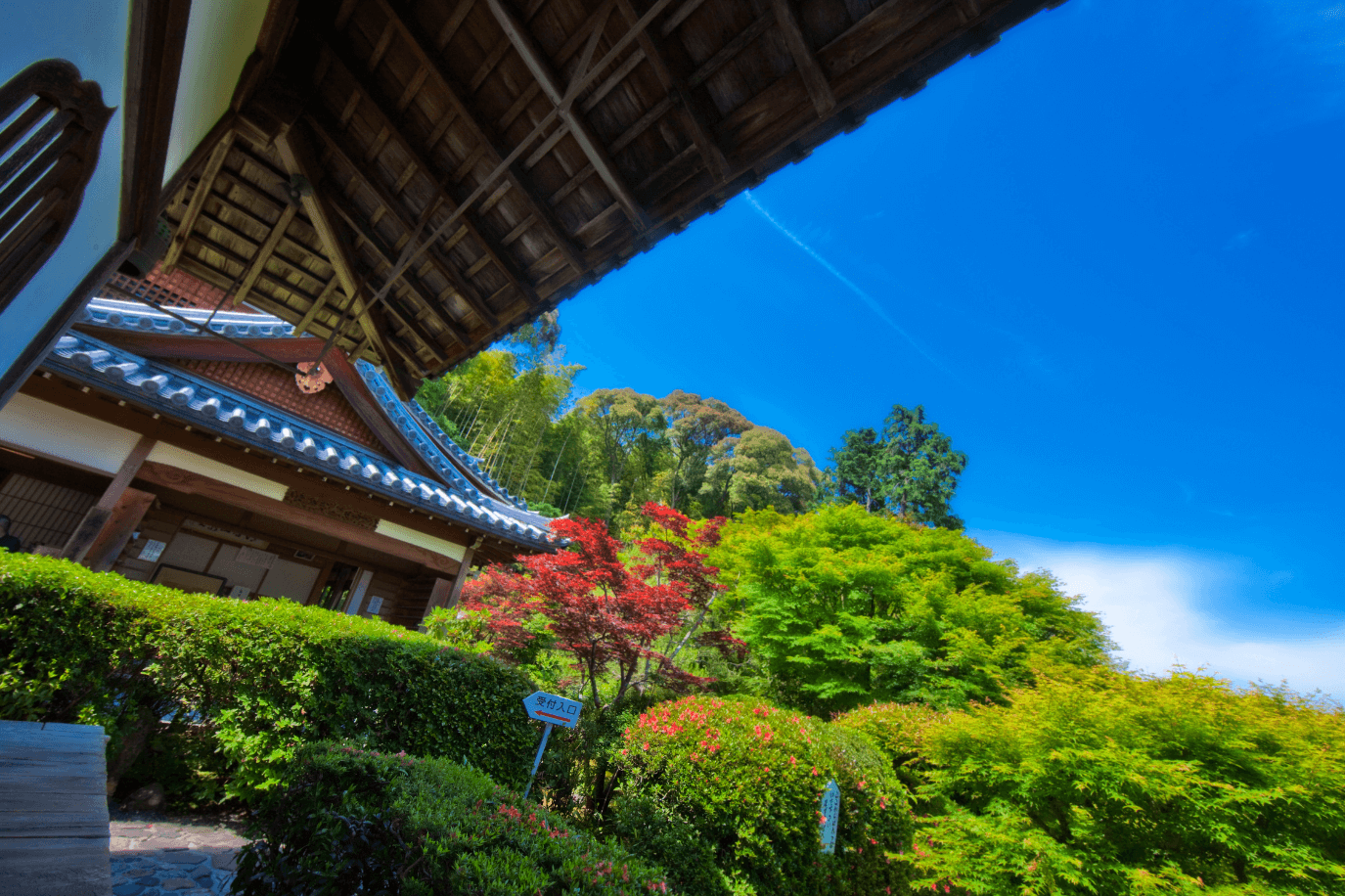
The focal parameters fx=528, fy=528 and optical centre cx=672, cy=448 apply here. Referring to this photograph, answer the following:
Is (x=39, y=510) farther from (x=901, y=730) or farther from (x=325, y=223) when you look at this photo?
(x=901, y=730)

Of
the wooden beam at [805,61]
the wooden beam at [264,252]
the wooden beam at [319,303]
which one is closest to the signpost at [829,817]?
the wooden beam at [805,61]

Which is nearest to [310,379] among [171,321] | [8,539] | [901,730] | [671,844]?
[171,321]

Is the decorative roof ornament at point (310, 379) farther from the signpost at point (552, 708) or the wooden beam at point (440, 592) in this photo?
the signpost at point (552, 708)

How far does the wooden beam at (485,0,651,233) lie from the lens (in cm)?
245

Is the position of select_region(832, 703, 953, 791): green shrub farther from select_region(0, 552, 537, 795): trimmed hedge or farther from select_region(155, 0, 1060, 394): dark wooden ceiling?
select_region(155, 0, 1060, 394): dark wooden ceiling

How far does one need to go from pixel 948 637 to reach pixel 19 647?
11.6 metres

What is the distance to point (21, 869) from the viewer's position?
869mm

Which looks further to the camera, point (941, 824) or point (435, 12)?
point (941, 824)

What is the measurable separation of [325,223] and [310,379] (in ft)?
19.5

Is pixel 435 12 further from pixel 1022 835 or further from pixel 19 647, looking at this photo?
pixel 1022 835

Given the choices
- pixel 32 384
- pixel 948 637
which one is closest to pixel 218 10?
pixel 32 384

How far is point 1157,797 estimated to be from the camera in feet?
16.1

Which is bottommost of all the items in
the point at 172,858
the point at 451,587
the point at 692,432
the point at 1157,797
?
the point at 172,858

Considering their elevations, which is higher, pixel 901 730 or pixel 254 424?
pixel 254 424
